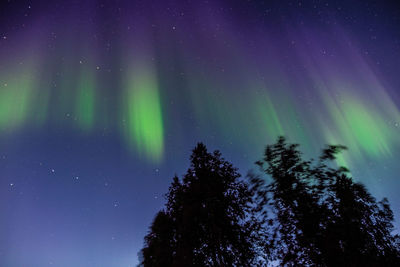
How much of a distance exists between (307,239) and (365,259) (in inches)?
104

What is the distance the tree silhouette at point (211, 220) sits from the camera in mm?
15430

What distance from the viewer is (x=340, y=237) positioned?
1090 centimetres

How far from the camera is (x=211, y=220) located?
1544cm

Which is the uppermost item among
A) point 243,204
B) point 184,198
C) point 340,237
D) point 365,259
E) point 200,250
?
point 184,198

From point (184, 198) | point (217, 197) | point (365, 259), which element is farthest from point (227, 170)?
point (365, 259)

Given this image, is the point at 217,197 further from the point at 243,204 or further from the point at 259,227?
the point at 259,227

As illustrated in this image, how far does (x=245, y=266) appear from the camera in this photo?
1534cm

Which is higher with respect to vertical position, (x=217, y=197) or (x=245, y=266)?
(x=217, y=197)

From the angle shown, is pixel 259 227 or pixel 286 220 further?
pixel 259 227

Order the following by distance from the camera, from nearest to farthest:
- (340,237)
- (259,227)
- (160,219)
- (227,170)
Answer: (340,237) < (259,227) < (227,170) < (160,219)

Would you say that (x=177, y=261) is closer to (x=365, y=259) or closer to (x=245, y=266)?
(x=245, y=266)

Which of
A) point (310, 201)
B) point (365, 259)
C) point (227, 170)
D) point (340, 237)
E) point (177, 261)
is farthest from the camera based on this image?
point (227, 170)

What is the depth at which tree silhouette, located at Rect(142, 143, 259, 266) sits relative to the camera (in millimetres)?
15430

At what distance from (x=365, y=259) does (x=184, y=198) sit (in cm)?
1147
